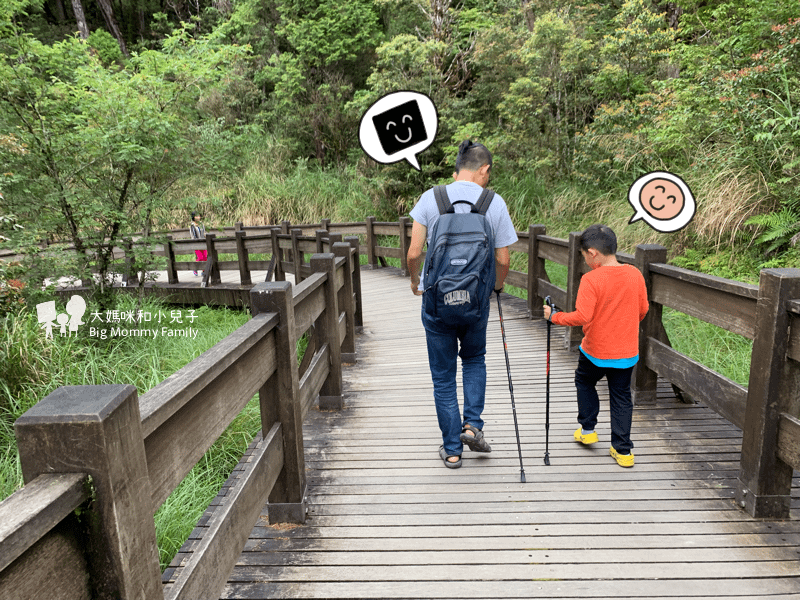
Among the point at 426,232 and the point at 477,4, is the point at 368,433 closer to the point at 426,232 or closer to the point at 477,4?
the point at 426,232

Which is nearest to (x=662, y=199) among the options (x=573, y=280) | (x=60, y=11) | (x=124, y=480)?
(x=573, y=280)

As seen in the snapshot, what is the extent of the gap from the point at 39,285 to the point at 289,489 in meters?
6.03

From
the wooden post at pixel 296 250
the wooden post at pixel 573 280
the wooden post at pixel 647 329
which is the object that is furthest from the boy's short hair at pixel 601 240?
the wooden post at pixel 296 250

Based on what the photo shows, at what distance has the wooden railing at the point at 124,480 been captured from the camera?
0.97 metres

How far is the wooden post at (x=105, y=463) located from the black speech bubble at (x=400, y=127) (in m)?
11.2

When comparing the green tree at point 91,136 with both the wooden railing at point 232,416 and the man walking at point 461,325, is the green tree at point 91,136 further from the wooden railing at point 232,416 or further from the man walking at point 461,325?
the man walking at point 461,325

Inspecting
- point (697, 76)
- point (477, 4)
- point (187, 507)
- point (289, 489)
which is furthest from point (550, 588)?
point (477, 4)

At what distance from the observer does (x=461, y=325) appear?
10.6 ft

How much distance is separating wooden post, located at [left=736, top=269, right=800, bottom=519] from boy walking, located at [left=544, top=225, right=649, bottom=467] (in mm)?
613

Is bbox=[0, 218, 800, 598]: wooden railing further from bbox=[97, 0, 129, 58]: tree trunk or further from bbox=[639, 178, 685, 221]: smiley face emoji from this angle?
bbox=[97, 0, 129, 58]: tree trunk

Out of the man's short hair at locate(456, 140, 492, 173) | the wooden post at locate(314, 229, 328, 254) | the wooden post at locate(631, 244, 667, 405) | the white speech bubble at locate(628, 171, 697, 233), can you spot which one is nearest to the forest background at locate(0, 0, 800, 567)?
the white speech bubble at locate(628, 171, 697, 233)

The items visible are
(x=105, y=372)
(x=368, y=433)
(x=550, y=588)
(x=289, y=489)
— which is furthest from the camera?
(x=105, y=372)

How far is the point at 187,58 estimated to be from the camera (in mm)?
8102

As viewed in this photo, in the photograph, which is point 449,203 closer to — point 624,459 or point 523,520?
point 523,520
